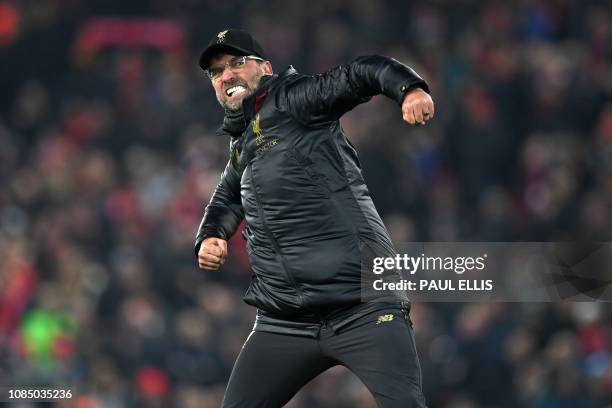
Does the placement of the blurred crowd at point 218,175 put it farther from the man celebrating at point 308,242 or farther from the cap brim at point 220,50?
the cap brim at point 220,50

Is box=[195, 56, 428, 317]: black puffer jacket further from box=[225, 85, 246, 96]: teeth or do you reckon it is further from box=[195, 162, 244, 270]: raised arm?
box=[195, 162, 244, 270]: raised arm

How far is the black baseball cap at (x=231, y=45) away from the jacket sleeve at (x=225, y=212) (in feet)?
1.59

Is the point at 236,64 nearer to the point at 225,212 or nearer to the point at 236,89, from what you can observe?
the point at 236,89

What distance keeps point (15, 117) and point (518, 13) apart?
5.01 m

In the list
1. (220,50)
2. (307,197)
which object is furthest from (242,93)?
(307,197)

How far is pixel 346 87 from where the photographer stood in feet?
14.3

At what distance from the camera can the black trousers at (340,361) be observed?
435cm

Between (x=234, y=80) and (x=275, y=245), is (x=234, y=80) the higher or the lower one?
the higher one

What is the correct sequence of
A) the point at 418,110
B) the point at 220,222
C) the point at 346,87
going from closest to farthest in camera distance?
the point at 418,110, the point at 346,87, the point at 220,222

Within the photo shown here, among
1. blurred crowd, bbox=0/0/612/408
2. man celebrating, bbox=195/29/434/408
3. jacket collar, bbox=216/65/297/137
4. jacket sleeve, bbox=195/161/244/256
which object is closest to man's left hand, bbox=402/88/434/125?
man celebrating, bbox=195/29/434/408

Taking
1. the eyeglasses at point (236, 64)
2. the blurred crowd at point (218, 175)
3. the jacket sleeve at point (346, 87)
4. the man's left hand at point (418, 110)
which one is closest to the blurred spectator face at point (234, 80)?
the eyeglasses at point (236, 64)

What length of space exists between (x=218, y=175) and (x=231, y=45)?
578 centimetres

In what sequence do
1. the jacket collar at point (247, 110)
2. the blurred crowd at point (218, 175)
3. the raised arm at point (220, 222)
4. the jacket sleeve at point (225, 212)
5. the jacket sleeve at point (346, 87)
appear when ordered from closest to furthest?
the jacket sleeve at point (346, 87) < the jacket collar at point (247, 110) < the raised arm at point (220, 222) < the jacket sleeve at point (225, 212) < the blurred crowd at point (218, 175)

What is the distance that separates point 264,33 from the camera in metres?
12.1
